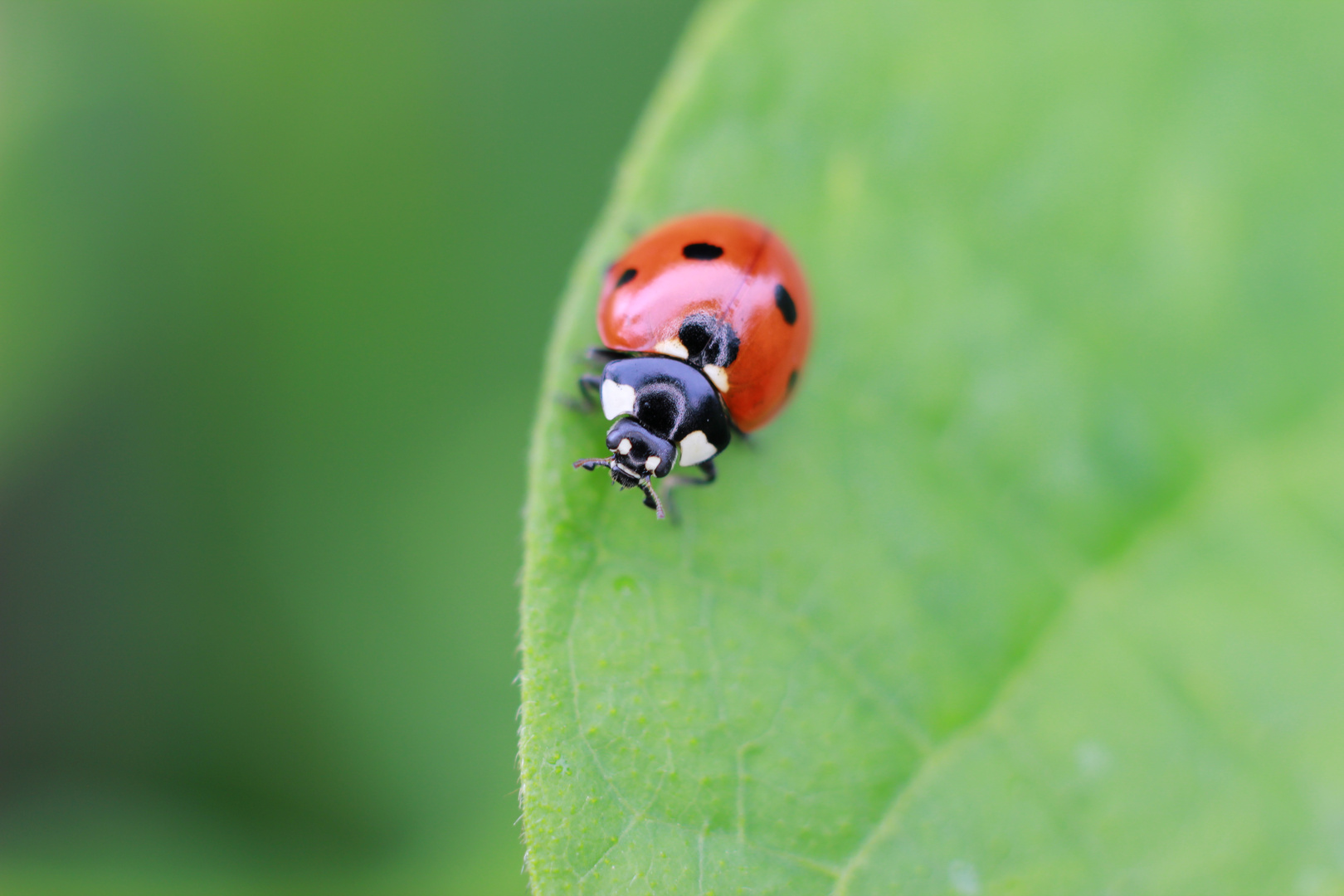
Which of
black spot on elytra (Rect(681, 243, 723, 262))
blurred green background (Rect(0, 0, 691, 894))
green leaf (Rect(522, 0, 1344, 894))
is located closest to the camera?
green leaf (Rect(522, 0, 1344, 894))

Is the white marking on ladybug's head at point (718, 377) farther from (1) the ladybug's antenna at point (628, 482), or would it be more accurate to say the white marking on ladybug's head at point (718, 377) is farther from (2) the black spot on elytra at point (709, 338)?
(1) the ladybug's antenna at point (628, 482)

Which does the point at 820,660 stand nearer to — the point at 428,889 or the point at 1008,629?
the point at 1008,629

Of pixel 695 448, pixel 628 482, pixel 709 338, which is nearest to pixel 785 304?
pixel 709 338

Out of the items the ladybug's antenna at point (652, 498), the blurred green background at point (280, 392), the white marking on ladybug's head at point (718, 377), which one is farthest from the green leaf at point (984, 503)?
the blurred green background at point (280, 392)

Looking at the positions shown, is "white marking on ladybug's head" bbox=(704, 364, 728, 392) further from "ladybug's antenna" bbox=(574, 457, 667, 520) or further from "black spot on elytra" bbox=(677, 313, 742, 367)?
"ladybug's antenna" bbox=(574, 457, 667, 520)

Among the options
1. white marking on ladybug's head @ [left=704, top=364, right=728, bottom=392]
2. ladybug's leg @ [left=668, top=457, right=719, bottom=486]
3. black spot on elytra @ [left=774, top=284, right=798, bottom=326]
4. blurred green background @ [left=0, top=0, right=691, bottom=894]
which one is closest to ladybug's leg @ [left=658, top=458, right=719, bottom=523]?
ladybug's leg @ [left=668, top=457, right=719, bottom=486]
